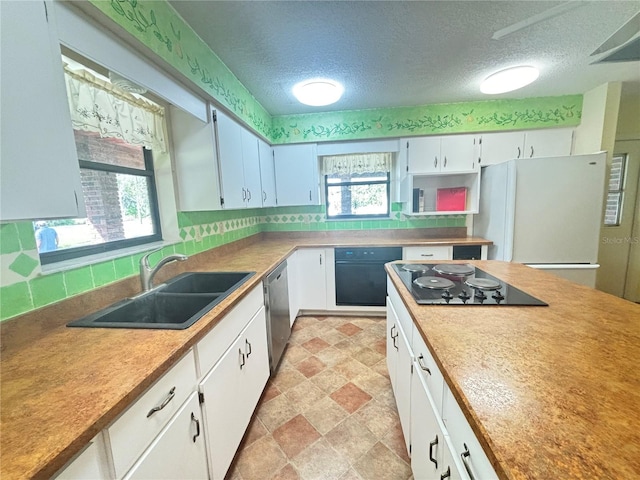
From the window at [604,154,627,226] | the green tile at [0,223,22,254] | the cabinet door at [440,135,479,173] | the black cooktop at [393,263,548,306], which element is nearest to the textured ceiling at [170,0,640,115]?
the cabinet door at [440,135,479,173]

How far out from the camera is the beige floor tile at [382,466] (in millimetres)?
1270

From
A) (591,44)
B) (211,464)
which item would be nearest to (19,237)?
(211,464)

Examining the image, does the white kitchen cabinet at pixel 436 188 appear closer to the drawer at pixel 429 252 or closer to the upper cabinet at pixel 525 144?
the upper cabinet at pixel 525 144

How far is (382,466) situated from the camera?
1316 mm

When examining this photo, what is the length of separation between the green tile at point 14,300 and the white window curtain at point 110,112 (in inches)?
28.5

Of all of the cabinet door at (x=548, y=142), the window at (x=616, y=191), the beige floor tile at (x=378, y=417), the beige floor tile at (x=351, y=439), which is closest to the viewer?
the beige floor tile at (x=351, y=439)

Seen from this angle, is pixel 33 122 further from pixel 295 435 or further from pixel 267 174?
pixel 267 174

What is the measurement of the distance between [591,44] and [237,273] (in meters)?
3.04

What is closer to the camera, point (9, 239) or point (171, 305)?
point (9, 239)

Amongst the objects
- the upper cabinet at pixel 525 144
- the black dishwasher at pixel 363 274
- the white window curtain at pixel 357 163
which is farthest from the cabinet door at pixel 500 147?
the black dishwasher at pixel 363 274

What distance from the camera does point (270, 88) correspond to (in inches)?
93.4

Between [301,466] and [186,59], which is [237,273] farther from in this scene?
[186,59]

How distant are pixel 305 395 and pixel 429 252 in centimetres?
192

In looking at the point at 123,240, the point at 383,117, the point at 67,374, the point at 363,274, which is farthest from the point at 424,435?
the point at 383,117
